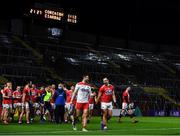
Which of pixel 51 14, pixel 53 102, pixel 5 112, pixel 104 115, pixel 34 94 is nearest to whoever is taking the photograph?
pixel 104 115

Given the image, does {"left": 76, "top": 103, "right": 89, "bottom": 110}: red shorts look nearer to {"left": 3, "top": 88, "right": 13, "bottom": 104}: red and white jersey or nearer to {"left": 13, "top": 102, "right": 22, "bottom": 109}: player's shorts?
{"left": 3, "top": 88, "right": 13, "bottom": 104}: red and white jersey

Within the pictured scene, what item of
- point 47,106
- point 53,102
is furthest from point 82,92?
point 53,102

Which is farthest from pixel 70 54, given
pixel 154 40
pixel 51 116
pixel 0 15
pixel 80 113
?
pixel 80 113

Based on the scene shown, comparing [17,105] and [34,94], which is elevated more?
[34,94]

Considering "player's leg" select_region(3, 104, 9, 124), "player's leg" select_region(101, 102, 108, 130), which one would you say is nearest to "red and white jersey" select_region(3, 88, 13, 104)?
"player's leg" select_region(3, 104, 9, 124)

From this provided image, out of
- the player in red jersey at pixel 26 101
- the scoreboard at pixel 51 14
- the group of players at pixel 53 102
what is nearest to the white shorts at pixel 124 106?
the group of players at pixel 53 102

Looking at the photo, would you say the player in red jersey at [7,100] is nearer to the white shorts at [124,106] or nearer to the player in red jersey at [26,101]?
the player in red jersey at [26,101]

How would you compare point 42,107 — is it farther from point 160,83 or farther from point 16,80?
point 160,83

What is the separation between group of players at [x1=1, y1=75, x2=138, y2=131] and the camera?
24.9m

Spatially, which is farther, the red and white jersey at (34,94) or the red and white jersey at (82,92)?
the red and white jersey at (34,94)

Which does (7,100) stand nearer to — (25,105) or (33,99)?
(25,105)

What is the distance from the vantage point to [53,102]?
112 feet

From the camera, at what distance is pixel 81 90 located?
24891mm

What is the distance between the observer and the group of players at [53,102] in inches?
981
